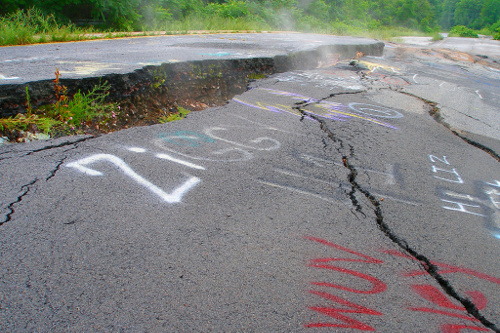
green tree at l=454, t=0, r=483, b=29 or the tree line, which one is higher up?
green tree at l=454, t=0, r=483, b=29

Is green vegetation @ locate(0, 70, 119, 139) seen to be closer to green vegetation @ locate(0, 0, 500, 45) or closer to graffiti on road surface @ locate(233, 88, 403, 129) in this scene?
graffiti on road surface @ locate(233, 88, 403, 129)

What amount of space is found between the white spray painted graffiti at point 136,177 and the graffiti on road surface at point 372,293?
1.02m

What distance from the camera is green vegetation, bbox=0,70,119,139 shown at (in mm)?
3445

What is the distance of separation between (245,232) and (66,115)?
2353 mm

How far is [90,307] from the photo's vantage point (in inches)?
69.6

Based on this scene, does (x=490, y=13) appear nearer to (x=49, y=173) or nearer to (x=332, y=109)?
(x=332, y=109)

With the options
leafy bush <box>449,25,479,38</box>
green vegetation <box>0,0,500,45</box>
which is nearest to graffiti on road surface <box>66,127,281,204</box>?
green vegetation <box>0,0,500,45</box>

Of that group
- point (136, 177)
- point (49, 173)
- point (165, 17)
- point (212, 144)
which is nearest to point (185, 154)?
point (212, 144)

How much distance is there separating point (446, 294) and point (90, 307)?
75.2 inches

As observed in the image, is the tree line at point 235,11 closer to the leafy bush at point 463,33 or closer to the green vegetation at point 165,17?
the green vegetation at point 165,17

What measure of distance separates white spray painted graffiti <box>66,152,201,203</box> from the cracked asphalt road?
0.05ft

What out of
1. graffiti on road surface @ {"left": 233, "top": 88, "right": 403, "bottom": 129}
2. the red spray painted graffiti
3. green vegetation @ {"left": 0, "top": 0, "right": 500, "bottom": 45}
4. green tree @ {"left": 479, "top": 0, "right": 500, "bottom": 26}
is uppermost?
green tree @ {"left": 479, "top": 0, "right": 500, "bottom": 26}

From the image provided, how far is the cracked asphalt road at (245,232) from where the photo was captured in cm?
186

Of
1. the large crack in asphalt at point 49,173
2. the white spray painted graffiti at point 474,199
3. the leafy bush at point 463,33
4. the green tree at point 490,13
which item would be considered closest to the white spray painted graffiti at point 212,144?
the large crack in asphalt at point 49,173
